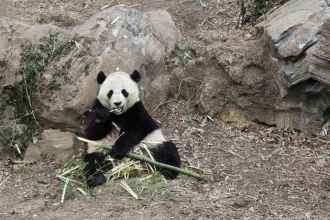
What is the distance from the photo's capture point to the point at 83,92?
7.22 meters

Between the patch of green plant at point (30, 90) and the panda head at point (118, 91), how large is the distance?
0.55m

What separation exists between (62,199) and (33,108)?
1563 mm

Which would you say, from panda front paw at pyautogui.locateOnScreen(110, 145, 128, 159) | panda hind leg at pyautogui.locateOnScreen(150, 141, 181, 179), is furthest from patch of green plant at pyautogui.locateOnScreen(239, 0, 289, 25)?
panda front paw at pyautogui.locateOnScreen(110, 145, 128, 159)

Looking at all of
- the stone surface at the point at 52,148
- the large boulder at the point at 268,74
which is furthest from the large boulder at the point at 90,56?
the large boulder at the point at 268,74

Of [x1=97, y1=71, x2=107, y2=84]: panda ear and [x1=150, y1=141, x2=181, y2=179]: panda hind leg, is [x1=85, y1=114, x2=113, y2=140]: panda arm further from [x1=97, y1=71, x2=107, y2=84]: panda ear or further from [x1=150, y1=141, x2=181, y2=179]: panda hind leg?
[x1=150, y1=141, x2=181, y2=179]: panda hind leg

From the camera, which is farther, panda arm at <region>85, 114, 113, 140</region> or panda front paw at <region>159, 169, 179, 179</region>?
panda arm at <region>85, 114, 113, 140</region>

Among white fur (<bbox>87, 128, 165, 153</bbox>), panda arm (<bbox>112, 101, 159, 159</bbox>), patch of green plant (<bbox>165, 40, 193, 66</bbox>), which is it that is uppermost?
patch of green plant (<bbox>165, 40, 193, 66</bbox>)

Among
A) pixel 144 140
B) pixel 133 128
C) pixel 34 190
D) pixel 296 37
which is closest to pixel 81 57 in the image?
pixel 133 128

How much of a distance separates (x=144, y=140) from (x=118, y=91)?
71cm

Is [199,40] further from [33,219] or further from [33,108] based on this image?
[33,219]

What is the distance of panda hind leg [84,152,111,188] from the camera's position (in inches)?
253

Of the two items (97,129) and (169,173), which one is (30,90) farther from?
(169,173)

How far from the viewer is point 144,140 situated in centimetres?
703

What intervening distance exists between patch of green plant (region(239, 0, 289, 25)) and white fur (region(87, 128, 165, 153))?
2557 millimetres
